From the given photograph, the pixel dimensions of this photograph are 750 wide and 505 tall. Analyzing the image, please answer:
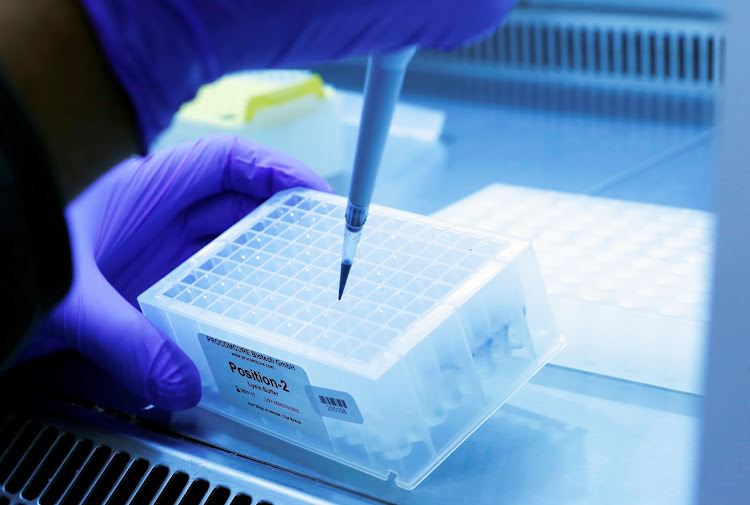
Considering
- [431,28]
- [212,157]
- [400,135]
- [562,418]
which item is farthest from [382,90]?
[400,135]

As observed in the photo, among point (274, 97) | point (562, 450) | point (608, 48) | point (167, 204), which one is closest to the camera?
point (562, 450)

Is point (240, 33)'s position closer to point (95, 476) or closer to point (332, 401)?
point (332, 401)

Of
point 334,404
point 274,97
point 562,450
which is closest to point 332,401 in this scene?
point 334,404

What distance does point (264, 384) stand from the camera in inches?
32.6

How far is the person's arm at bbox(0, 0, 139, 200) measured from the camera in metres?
0.41

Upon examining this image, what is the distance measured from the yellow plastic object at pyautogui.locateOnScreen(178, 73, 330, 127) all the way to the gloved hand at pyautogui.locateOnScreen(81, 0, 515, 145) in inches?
34.9

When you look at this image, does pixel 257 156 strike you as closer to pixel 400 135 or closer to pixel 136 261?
pixel 136 261

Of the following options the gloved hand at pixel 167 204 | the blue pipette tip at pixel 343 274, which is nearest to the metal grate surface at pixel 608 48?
the gloved hand at pixel 167 204

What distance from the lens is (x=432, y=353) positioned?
77 cm

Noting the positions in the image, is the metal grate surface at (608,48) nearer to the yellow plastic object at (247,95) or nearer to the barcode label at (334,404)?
the yellow plastic object at (247,95)

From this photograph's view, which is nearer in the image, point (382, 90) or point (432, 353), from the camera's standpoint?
point (382, 90)

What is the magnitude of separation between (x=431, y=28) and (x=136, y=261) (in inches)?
28.0

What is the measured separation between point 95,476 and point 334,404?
29 cm

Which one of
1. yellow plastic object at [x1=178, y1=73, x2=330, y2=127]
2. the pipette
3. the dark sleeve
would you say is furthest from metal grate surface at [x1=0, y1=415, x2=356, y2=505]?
yellow plastic object at [x1=178, y1=73, x2=330, y2=127]
